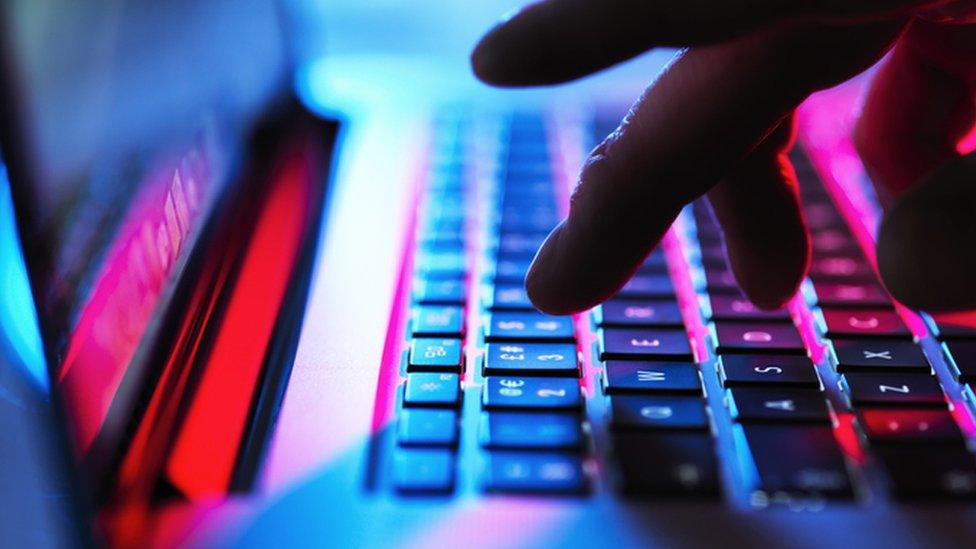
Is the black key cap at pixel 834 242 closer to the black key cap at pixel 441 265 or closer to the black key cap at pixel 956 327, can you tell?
the black key cap at pixel 956 327

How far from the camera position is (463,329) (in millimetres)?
444

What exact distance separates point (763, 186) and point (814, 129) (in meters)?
0.30

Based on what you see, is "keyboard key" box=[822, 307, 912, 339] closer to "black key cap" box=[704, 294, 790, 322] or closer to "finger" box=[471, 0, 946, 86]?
"black key cap" box=[704, 294, 790, 322]

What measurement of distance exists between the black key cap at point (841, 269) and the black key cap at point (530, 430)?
0.20m

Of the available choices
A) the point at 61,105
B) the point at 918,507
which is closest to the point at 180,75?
the point at 61,105

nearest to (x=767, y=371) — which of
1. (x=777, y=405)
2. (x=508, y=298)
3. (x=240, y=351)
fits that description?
(x=777, y=405)

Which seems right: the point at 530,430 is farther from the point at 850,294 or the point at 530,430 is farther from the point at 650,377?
the point at 850,294

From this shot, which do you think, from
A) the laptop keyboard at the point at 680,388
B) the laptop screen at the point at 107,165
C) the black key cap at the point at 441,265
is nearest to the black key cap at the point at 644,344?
A: the laptop keyboard at the point at 680,388

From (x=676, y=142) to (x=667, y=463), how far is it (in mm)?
118

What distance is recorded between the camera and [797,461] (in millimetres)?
350

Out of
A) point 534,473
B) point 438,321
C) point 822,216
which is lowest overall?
point 534,473

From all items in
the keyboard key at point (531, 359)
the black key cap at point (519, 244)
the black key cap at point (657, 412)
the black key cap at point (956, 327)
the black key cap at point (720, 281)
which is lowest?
the black key cap at point (657, 412)

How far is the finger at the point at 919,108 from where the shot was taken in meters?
0.45

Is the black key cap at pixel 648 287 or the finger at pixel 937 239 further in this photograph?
the black key cap at pixel 648 287
